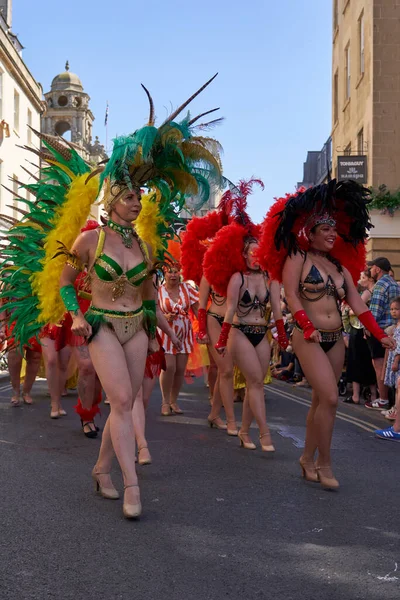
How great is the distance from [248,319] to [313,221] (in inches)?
75.6

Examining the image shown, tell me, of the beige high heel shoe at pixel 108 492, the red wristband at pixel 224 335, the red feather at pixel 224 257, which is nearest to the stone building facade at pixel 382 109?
the red feather at pixel 224 257

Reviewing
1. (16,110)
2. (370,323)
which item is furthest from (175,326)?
(16,110)

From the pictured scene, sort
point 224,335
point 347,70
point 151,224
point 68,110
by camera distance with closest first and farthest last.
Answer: point 151,224 → point 224,335 → point 347,70 → point 68,110

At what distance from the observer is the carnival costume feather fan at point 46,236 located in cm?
700

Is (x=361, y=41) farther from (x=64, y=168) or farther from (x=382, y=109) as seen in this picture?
(x=64, y=168)

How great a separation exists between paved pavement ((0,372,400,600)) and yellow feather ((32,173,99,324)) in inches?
49.8

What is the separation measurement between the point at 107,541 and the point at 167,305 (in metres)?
6.93

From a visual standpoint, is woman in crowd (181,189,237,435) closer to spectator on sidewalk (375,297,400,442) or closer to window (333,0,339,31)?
spectator on sidewalk (375,297,400,442)

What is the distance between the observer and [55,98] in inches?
3819

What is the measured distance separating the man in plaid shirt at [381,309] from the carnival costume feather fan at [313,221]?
17.2 feet

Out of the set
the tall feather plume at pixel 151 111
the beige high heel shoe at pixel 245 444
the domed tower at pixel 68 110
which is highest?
the domed tower at pixel 68 110

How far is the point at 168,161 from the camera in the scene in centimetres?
629

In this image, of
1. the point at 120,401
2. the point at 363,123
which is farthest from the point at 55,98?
the point at 120,401

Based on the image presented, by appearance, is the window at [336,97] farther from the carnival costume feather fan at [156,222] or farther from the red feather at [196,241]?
the carnival costume feather fan at [156,222]
